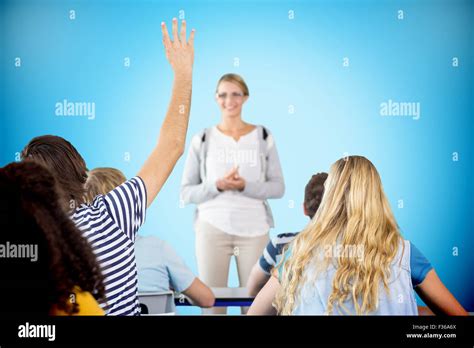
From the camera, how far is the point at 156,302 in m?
2.27

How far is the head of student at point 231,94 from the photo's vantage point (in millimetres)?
3979

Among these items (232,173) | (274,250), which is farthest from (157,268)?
(232,173)

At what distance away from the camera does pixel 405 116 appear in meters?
4.17

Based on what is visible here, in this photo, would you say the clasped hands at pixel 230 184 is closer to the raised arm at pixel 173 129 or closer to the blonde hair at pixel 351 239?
the blonde hair at pixel 351 239

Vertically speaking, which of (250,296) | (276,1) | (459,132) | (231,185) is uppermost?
(276,1)

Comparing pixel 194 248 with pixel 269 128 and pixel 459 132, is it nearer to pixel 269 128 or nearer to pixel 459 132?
pixel 269 128

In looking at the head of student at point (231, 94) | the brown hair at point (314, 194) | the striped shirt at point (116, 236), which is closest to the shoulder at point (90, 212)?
the striped shirt at point (116, 236)

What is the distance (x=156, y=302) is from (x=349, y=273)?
0.87 meters

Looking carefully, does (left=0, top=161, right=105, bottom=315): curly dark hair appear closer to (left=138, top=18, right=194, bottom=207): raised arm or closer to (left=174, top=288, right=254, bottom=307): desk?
(left=138, top=18, right=194, bottom=207): raised arm

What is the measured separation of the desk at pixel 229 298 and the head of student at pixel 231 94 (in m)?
1.53

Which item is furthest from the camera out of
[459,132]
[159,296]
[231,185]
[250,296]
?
[459,132]
